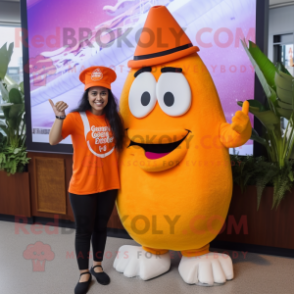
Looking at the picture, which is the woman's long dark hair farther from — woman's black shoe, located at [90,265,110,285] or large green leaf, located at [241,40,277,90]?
large green leaf, located at [241,40,277,90]

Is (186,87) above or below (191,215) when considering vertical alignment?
above

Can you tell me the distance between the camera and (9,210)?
118 inches

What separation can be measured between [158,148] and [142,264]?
700mm

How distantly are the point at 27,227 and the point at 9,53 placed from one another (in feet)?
5.31

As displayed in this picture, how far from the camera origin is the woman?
5.77 feet

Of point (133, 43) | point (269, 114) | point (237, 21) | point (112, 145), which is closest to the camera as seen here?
point (112, 145)

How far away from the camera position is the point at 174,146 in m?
1.79

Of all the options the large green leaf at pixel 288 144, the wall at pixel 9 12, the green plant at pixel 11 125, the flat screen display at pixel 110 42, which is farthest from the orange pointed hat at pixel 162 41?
the wall at pixel 9 12

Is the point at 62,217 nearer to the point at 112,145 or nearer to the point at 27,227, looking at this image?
the point at 27,227

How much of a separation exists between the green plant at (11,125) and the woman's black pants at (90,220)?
131cm

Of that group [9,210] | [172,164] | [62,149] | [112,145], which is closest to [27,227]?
[9,210]

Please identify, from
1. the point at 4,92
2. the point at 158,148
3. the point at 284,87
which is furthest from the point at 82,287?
the point at 4,92

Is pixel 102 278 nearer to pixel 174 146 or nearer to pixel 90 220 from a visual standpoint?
pixel 90 220

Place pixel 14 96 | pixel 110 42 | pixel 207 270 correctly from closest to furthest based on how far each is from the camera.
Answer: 1. pixel 207 270
2. pixel 110 42
3. pixel 14 96
